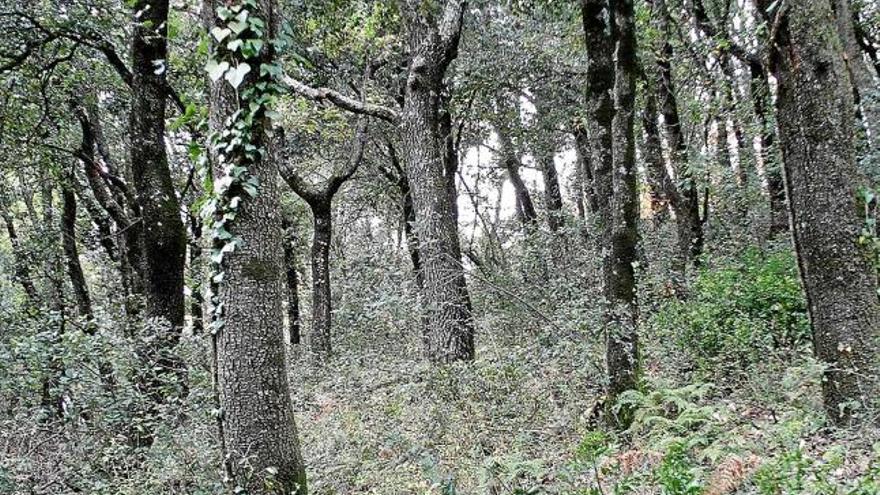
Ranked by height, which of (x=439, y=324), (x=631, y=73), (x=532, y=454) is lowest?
(x=532, y=454)

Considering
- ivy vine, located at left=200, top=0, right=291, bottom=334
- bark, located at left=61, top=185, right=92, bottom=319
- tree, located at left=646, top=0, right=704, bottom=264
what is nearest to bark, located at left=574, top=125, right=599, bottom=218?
tree, located at left=646, top=0, right=704, bottom=264

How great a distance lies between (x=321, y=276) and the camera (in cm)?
1452

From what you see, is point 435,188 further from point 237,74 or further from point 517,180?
point 517,180

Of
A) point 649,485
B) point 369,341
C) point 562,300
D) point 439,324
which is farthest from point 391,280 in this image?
point 649,485

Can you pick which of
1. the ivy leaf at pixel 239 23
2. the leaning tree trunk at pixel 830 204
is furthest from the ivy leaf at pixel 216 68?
the leaning tree trunk at pixel 830 204

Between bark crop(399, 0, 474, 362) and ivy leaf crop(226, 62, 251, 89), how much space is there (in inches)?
149

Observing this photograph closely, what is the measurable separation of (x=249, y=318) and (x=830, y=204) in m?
4.10

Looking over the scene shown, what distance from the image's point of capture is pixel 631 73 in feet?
18.1

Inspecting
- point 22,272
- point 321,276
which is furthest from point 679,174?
point 22,272

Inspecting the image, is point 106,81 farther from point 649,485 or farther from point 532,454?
point 649,485

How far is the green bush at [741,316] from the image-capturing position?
632cm

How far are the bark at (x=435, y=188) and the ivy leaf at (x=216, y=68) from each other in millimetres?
3767

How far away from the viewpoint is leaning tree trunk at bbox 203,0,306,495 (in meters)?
4.44

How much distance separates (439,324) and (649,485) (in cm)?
411
